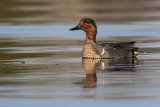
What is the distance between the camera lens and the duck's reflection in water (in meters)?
11.2

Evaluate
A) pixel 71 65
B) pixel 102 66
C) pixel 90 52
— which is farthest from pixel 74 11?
pixel 102 66

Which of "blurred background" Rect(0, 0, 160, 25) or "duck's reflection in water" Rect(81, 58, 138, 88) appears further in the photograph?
"blurred background" Rect(0, 0, 160, 25)

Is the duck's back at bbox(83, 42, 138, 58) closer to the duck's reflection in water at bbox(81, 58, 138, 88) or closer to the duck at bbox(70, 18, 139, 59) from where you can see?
the duck at bbox(70, 18, 139, 59)

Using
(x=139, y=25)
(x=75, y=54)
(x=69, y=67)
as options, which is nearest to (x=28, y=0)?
(x=139, y=25)

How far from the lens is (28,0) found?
38219 millimetres

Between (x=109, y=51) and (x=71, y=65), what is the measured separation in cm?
169

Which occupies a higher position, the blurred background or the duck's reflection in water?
the blurred background

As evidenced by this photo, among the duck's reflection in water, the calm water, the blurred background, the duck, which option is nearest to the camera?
the calm water

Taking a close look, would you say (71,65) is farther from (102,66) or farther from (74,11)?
(74,11)

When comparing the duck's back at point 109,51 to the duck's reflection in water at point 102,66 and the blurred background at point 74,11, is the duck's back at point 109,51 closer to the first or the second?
the duck's reflection in water at point 102,66

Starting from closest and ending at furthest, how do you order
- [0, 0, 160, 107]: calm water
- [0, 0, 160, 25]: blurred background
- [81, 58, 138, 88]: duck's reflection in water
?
[0, 0, 160, 107]: calm water, [81, 58, 138, 88]: duck's reflection in water, [0, 0, 160, 25]: blurred background

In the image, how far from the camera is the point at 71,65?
44.5 feet

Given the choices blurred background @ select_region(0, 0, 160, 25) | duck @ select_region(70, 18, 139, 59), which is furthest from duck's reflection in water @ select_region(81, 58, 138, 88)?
blurred background @ select_region(0, 0, 160, 25)

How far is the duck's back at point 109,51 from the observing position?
49.1ft
